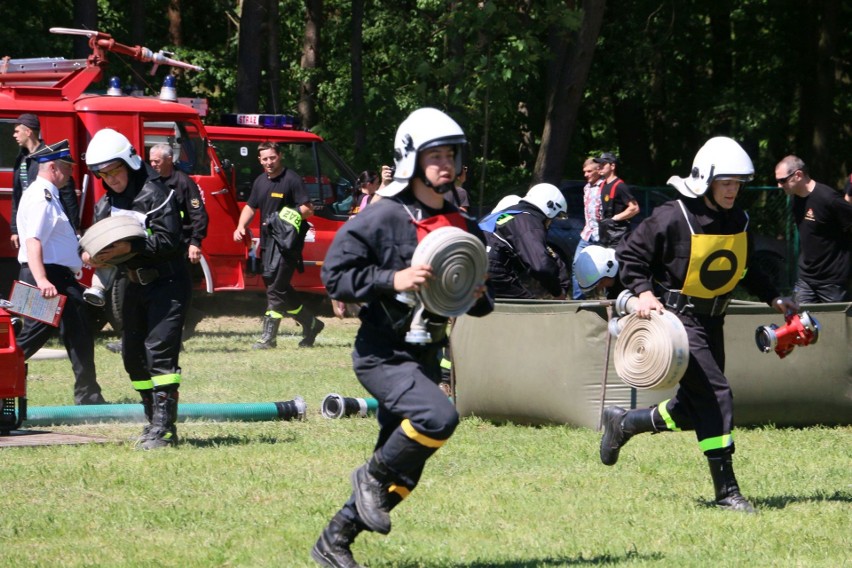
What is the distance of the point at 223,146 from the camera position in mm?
17594

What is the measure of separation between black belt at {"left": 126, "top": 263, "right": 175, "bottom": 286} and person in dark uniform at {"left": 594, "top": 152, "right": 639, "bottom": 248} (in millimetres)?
7020

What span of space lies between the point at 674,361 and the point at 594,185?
867 cm

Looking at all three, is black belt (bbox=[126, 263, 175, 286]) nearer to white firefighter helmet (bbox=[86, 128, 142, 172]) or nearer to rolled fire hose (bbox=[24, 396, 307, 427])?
white firefighter helmet (bbox=[86, 128, 142, 172])

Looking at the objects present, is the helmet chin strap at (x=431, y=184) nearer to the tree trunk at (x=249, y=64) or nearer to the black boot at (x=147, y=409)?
the black boot at (x=147, y=409)

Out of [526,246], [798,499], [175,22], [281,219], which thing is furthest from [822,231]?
[175,22]

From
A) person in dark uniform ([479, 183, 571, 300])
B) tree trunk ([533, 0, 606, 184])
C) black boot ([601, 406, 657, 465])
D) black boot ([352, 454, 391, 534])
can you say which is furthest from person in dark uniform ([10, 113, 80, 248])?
tree trunk ([533, 0, 606, 184])

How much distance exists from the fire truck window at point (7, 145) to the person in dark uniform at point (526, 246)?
6.37 metres

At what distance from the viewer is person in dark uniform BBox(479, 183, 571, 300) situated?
10.3 metres

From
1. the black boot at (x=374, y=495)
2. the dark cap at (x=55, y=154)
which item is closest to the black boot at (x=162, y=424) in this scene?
the dark cap at (x=55, y=154)

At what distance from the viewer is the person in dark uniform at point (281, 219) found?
1466cm

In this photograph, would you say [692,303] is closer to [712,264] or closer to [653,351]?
[712,264]

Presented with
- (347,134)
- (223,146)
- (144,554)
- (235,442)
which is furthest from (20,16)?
(144,554)

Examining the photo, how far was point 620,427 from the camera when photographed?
7895 mm

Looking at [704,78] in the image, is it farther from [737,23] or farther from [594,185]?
[594,185]
